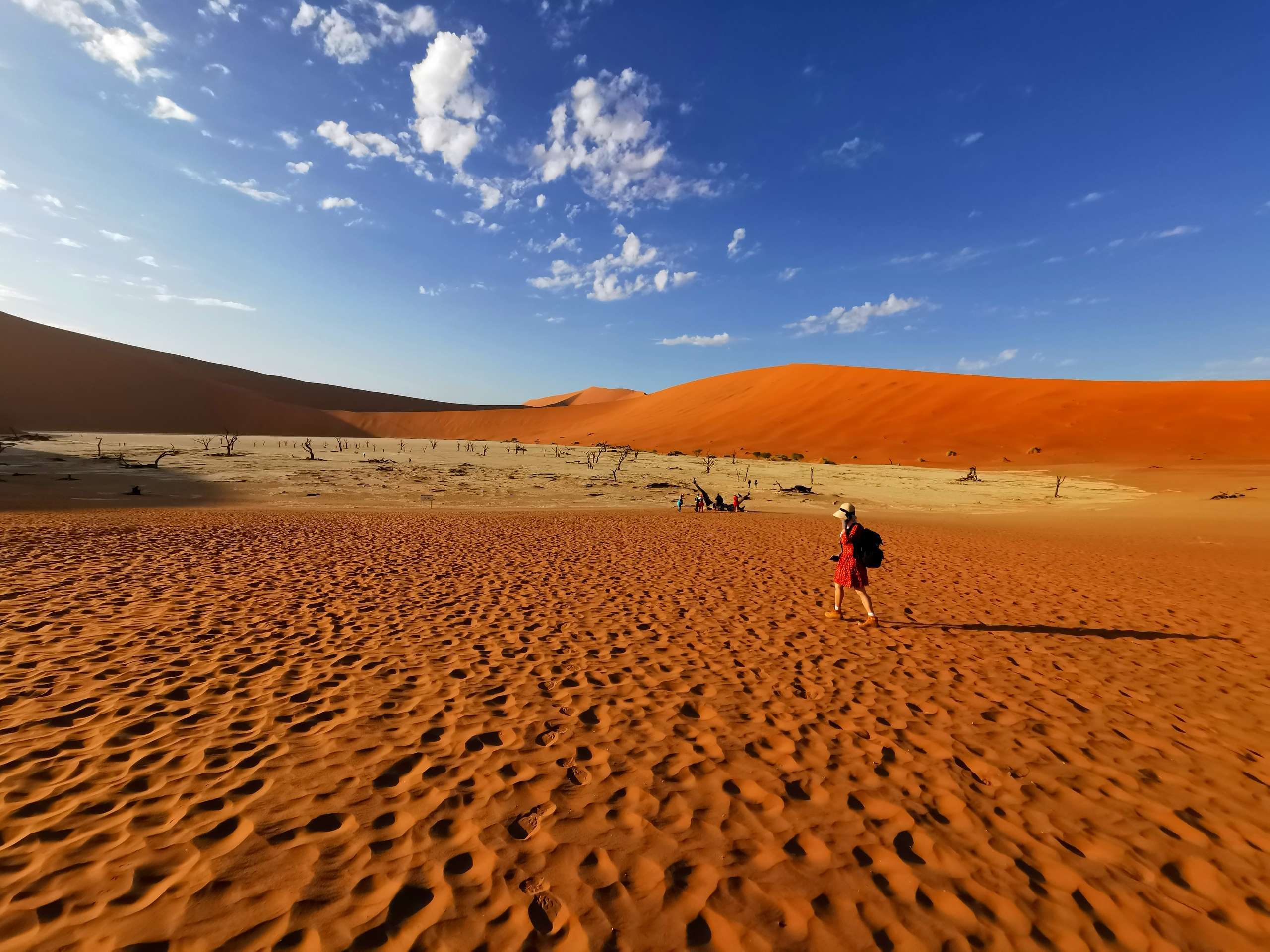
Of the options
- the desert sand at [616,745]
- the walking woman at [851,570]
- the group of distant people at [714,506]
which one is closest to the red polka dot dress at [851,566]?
the walking woman at [851,570]

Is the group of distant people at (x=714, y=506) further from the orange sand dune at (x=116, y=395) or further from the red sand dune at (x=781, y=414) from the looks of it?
the orange sand dune at (x=116, y=395)

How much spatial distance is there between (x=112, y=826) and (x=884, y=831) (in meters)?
4.63

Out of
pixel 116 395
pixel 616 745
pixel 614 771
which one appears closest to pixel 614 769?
pixel 614 771

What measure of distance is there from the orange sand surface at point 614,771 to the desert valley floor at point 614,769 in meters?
0.02

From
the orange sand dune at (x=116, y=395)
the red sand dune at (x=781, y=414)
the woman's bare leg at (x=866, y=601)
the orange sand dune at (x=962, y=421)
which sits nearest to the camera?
the woman's bare leg at (x=866, y=601)

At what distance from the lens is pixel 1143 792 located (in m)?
3.83

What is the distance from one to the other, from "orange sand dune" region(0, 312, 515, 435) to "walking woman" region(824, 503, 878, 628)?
237 ft

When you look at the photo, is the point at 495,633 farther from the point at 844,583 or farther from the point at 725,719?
the point at 844,583

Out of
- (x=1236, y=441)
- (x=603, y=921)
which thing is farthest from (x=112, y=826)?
(x=1236, y=441)

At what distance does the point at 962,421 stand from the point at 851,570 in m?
47.8

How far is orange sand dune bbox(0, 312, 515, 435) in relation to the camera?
5672 centimetres

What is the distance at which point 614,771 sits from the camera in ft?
12.8

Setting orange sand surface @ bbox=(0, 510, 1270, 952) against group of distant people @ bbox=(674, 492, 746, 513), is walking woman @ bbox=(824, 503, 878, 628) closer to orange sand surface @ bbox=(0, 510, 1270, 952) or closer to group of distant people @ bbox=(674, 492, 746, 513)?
orange sand surface @ bbox=(0, 510, 1270, 952)

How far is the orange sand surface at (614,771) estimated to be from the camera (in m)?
2.68
